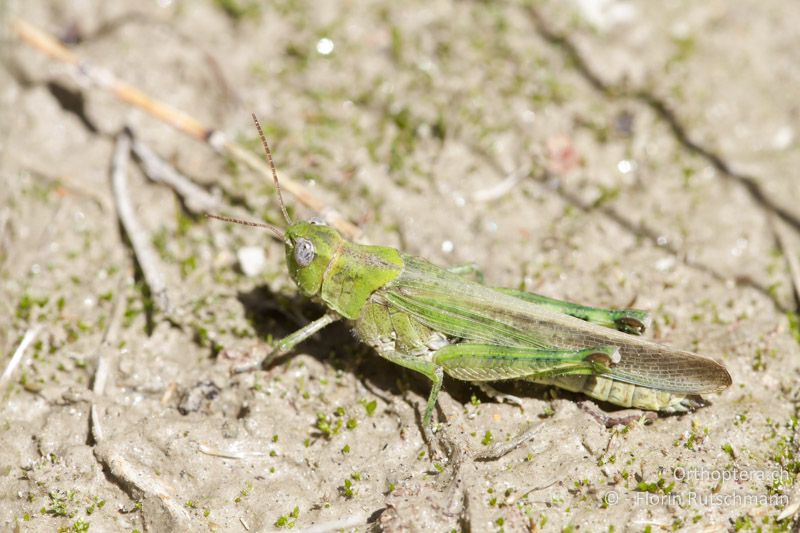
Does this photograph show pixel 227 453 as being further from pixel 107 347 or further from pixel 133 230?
pixel 133 230

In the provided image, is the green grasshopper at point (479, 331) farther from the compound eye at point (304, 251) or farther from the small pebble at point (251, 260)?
the small pebble at point (251, 260)

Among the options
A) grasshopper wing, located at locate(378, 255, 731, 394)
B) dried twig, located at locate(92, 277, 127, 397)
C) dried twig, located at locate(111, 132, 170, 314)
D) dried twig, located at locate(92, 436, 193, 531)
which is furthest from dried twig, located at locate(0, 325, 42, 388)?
grasshopper wing, located at locate(378, 255, 731, 394)

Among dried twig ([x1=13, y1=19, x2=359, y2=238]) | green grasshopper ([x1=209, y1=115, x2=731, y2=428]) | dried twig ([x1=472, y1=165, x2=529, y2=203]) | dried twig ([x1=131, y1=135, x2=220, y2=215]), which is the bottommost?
dried twig ([x1=131, y1=135, x2=220, y2=215])

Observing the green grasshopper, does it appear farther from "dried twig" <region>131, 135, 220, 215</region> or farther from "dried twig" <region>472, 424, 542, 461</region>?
"dried twig" <region>131, 135, 220, 215</region>

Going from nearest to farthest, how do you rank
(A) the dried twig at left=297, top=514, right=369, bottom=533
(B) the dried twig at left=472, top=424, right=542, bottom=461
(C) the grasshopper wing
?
(A) the dried twig at left=297, top=514, right=369, bottom=533, (C) the grasshopper wing, (B) the dried twig at left=472, top=424, right=542, bottom=461

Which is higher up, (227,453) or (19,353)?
(227,453)

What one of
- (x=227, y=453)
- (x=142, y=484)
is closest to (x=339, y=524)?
(x=227, y=453)

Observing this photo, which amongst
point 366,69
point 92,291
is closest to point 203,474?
point 92,291
